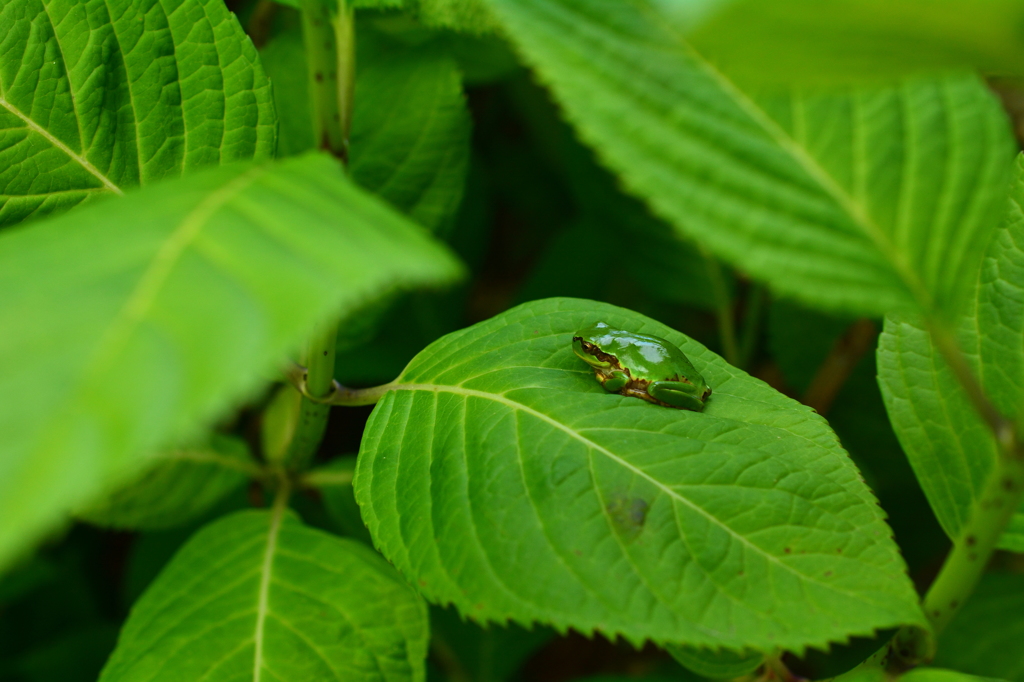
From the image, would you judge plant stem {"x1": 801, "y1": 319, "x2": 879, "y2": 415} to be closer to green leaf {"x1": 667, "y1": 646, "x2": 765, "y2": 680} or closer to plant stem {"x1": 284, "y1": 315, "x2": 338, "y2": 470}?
green leaf {"x1": 667, "y1": 646, "x2": 765, "y2": 680}

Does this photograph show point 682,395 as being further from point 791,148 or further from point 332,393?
point 332,393

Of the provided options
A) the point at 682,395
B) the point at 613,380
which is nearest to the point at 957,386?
the point at 682,395

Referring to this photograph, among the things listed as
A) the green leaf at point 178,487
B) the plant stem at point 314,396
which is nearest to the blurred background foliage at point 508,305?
the plant stem at point 314,396

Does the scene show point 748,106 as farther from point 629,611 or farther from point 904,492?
point 904,492

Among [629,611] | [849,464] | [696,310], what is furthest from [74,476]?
[696,310]

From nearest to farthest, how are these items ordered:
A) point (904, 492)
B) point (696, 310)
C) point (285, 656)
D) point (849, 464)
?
point (849, 464) < point (285, 656) < point (904, 492) < point (696, 310)

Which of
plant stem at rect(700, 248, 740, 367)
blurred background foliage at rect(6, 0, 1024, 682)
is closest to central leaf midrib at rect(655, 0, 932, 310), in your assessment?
blurred background foliage at rect(6, 0, 1024, 682)
